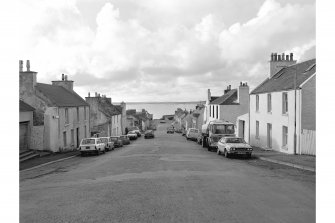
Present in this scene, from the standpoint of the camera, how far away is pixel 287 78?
94.5ft

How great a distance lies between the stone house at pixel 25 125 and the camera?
2727cm

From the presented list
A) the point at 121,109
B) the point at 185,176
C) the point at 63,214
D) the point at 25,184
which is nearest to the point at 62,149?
the point at 25,184

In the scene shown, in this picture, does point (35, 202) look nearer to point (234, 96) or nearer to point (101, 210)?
point (101, 210)

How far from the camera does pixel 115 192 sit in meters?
10.9

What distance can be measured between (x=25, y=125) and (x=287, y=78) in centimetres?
2221

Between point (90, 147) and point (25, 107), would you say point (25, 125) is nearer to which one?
point (25, 107)

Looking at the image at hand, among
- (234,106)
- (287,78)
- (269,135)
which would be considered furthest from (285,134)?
(234,106)

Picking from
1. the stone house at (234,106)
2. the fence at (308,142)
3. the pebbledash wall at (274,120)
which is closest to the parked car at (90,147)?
the pebbledash wall at (274,120)

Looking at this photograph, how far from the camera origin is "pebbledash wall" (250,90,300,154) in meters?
24.5

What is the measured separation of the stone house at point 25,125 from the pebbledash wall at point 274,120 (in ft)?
66.6

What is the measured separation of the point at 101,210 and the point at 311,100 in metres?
18.7

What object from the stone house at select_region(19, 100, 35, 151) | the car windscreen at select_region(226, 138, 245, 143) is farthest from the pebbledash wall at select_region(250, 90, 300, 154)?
the stone house at select_region(19, 100, 35, 151)

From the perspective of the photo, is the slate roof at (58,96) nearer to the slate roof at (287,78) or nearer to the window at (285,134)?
the slate roof at (287,78)

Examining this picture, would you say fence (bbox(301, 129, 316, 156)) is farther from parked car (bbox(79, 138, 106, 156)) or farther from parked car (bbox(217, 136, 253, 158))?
parked car (bbox(79, 138, 106, 156))
